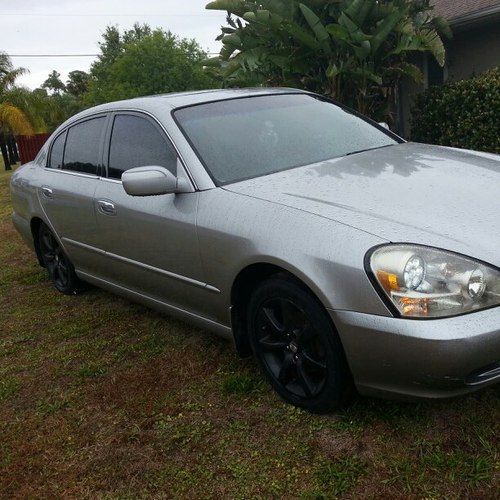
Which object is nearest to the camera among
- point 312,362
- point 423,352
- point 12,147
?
point 423,352

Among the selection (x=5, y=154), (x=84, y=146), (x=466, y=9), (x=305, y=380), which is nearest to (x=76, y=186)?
(x=84, y=146)

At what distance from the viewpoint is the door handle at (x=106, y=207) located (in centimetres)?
379

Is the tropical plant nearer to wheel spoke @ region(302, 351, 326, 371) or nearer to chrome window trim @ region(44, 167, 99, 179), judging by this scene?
chrome window trim @ region(44, 167, 99, 179)

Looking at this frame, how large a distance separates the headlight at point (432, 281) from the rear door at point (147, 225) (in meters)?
1.16

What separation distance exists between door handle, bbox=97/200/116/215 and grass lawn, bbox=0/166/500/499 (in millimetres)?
907

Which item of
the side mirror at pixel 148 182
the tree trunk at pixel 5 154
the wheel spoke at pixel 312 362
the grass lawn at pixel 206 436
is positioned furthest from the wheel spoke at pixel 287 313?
the tree trunk at pixel 5 154

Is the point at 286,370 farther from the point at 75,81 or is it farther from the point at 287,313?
the point at 75,81

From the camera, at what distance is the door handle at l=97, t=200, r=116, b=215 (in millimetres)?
3785

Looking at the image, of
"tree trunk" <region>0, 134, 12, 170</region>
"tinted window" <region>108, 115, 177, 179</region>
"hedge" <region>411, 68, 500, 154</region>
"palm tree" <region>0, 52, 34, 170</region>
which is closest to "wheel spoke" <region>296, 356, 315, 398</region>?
"tinted window" <region>108, 115, 177, 179</region>

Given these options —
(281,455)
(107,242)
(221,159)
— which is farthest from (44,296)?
(281,455)

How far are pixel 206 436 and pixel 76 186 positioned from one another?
88.9 inches

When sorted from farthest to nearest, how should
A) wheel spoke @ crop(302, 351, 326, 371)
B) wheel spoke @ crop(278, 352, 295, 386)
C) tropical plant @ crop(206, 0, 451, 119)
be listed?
tropical plant @ crop(206, 0, 451, 119) → wheel spoke @ crop(278, 352, 295, 386) → wheel spoke @ crop(302, 351, 326, 371)

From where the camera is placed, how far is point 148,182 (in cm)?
310

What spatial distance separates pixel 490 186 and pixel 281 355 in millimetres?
1301
